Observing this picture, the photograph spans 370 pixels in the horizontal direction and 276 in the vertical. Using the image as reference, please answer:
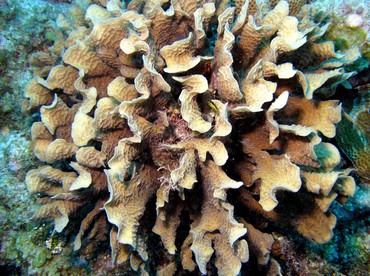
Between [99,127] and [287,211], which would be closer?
[99,127]

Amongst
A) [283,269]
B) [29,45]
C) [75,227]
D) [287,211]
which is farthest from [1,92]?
[283,269]

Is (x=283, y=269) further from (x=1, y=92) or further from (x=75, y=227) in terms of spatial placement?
(x=1, y=92)

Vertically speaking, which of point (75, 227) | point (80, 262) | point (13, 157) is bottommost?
point (80, 262)

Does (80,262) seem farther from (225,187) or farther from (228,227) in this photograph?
(225,187)

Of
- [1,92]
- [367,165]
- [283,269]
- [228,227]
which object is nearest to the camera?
[228,227]

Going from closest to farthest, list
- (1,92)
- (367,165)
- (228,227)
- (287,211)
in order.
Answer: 1. (228,227)
2. (287,211)
3. (367,165)
4. (1,92)

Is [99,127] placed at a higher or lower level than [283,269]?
higher

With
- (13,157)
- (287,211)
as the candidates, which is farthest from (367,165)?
(13,157)
